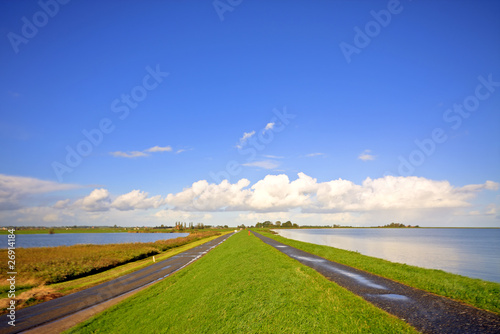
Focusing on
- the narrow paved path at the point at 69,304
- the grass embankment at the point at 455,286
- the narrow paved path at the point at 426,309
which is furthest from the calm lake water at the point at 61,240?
the grass embankment at the point at 455,286

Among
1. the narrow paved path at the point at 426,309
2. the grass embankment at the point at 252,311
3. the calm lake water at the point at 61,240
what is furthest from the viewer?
the calm lake water at the point at 61,240

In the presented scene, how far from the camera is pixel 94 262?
3538cm

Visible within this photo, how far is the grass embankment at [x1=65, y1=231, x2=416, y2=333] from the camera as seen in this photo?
8.45m

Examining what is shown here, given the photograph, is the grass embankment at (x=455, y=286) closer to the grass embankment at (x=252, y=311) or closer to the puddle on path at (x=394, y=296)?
the puddle on path at (x=394, y=296)

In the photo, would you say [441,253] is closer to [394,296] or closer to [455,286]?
[455,286]

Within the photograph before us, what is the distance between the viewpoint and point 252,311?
32.4 feet

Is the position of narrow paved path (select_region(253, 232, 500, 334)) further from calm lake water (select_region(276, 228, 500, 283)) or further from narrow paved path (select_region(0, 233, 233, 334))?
narrow paved path (select_region(0, 233, 233, 334))

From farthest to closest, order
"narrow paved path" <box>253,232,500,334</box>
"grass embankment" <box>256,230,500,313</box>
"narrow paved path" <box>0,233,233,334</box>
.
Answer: "narrow paved path" <box>0,233,233,334</box> → "grass embankment" <box>256,230,500,313</box> → "narrow paved path" <box>253,232,500,334</box>

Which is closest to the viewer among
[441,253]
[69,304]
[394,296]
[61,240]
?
[394,296]

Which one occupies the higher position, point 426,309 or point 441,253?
point 426,309

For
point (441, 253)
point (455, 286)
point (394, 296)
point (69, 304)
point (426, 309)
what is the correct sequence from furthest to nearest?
point (441, 253) < point (69, 304) < point (455, 286) < point (394, 296) < point (426, 309)

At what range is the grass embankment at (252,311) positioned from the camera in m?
8.45

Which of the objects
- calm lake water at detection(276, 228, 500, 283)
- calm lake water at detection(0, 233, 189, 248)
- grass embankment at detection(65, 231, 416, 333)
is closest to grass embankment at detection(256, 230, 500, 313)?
grass embankment at detection(65, 231, 416, 333)

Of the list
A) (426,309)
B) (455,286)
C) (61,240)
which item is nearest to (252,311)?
(426,309)
